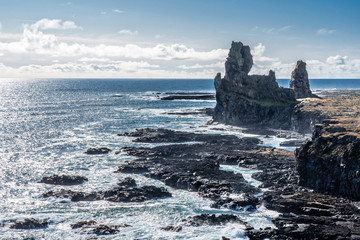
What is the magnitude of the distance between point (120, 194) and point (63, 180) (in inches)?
492

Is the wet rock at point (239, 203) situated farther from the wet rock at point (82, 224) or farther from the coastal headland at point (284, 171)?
the wet rock at point (82, 224)

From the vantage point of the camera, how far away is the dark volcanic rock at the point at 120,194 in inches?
1951

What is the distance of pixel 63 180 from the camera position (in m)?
57.0

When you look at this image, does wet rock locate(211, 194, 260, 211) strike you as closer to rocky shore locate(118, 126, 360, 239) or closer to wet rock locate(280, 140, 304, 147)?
rocky shore locate(118, 126, 360, 239)

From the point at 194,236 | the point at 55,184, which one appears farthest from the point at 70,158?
the point at 194,236

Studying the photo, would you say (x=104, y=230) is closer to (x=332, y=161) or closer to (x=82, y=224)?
(x=82, y=224)

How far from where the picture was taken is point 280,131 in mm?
98375

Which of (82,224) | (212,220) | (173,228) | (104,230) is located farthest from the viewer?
(212,220)

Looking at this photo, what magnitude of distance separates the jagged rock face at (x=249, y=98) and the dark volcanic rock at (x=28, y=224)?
258 feet

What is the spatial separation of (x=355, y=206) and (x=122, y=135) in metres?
68.4

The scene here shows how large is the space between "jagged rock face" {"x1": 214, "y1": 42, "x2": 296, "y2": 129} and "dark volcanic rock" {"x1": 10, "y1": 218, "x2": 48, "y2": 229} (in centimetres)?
7878

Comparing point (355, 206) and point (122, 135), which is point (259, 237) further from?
point (122, 135)

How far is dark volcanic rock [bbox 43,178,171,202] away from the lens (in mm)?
49562

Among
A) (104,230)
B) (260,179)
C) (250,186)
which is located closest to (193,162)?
(260,179)
